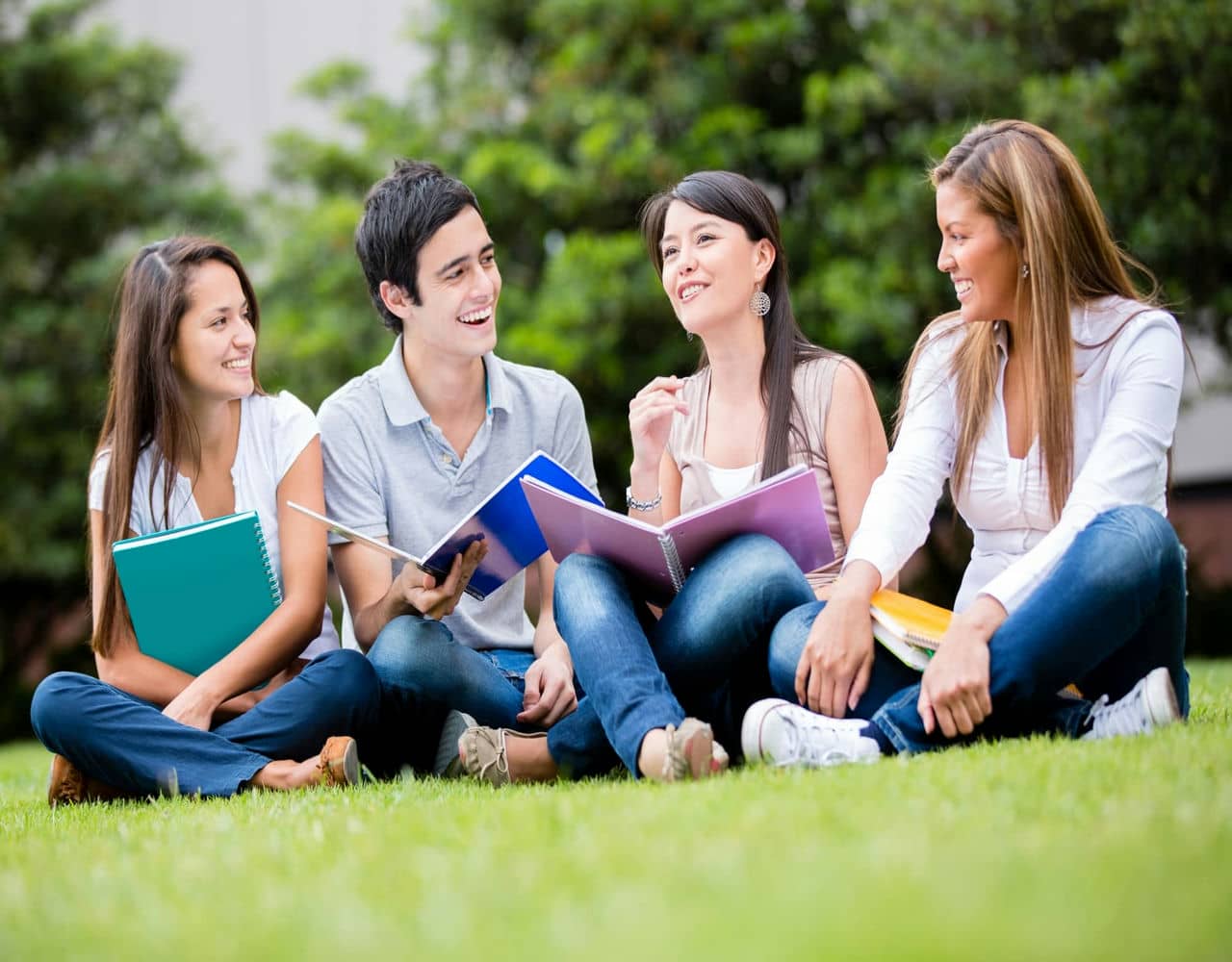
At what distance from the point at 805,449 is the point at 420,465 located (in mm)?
1174

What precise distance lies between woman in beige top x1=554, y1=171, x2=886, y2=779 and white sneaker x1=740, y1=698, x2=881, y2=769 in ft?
0.33

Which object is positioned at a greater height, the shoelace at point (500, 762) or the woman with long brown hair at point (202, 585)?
the woman with long brown hair at point (202, 585)

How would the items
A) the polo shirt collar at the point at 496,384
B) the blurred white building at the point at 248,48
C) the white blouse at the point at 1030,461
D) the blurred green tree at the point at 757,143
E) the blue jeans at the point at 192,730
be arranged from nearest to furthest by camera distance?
the white blouse at the point at 1030,461 → the blue jeans at the point at 192,730 → the polo shirt collar at the point at 496,384 → the blurred green tree at the point at 757,143 → the blurred white building at the point at 248,48

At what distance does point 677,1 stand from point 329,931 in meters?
10.1

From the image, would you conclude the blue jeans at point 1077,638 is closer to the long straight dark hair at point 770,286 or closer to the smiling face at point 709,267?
the long straight dark hair at point 770,286

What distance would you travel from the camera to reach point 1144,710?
114 inches

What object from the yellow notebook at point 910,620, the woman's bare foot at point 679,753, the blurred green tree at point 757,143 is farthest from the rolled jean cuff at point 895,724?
the blurred green tree at point 757,143

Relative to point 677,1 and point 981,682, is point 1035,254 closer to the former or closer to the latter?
point 981,682

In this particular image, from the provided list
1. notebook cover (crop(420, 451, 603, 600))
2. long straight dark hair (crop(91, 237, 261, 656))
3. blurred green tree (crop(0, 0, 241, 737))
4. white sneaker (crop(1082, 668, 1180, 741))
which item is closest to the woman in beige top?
notebook cover (crop(420, 451, 603, 600))

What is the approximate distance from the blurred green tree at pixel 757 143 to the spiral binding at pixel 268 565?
6.23m

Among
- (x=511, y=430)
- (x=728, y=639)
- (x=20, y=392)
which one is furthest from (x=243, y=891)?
(x=20, y=392)

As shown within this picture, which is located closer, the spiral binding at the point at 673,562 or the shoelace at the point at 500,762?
the spiral binding at the point at 673,562

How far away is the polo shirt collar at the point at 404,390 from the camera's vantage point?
4.16m

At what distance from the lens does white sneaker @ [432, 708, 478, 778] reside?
11.9ft
